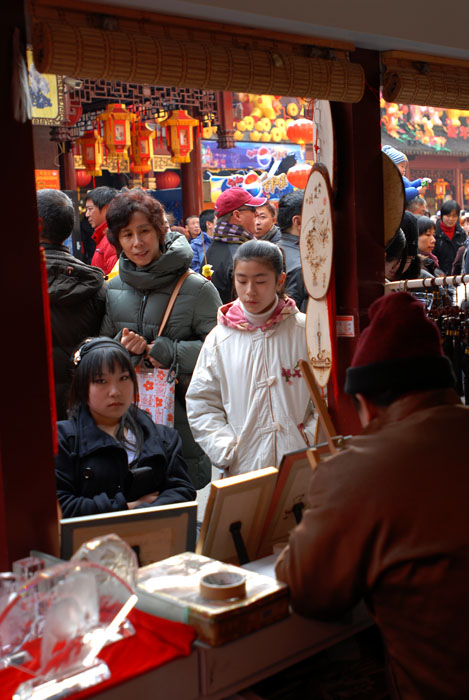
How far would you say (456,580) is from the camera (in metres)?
1.27

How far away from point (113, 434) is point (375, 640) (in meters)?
0.88

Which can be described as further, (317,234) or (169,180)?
(169,180)

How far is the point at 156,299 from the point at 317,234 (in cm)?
63

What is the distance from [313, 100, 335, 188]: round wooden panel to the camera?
247 centimetres

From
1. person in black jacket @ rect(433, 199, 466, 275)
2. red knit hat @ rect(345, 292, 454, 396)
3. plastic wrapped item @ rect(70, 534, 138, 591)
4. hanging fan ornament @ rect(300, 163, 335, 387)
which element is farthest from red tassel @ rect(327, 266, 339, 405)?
person in black jacket @ rect(433, 199, 466, 275)

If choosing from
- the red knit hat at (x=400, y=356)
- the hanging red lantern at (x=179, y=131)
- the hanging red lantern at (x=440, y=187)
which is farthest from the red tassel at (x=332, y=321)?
the hanging red lantern at (x=440, y=187)

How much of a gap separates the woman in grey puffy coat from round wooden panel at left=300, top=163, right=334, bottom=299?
1.36 ft

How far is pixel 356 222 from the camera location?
2482 millimetres

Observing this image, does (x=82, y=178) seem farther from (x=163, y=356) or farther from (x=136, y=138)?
(x=163, y=356)

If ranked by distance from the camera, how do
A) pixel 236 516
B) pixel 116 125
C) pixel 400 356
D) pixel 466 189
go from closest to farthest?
pixel 400 356
pixel 236 516
pixel 116 125
pixel 466 189

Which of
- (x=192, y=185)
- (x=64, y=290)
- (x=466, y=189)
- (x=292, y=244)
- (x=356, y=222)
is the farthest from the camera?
(x=466, y=189)

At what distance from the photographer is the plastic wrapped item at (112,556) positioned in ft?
4.56

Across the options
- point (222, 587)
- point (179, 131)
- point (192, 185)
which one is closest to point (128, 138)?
point (179, 131)

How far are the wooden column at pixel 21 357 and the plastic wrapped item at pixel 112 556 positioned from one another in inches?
10.6
